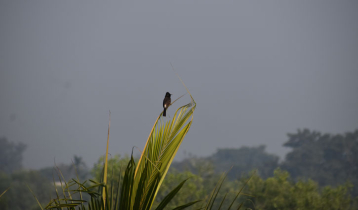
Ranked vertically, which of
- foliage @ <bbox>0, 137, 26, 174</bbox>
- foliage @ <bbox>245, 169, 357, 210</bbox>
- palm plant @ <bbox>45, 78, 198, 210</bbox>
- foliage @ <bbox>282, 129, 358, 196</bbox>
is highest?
foliage @ <bbox>282, 129, 358, 196</bbox>

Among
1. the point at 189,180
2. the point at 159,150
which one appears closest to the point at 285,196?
the point at 189,180

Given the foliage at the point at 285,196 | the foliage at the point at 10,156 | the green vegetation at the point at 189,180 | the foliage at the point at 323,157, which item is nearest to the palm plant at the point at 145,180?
the green vegetation at the point at 189,180

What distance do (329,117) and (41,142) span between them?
125937mm

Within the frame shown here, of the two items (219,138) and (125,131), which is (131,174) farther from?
(125,131)

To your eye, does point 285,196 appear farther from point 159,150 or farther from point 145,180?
point 145,180

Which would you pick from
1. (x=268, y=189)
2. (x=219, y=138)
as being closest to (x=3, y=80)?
(x=219, y=138)

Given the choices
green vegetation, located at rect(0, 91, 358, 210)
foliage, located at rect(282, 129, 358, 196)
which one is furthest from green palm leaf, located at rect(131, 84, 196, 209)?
foliage, located at rect(282, 129, 358, 196)

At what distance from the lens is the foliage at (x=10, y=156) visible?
3821 inches

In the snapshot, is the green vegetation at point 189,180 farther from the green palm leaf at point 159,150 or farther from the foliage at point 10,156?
the foliage at point 10,156

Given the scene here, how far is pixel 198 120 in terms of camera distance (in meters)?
183

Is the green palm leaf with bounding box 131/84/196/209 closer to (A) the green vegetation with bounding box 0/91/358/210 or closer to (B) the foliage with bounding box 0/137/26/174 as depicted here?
(A) the green vegetation with bounding box 0/91/358/210

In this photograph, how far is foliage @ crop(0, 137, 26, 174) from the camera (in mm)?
97062

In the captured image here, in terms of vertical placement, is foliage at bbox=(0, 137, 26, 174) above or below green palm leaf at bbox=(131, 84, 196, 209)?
above

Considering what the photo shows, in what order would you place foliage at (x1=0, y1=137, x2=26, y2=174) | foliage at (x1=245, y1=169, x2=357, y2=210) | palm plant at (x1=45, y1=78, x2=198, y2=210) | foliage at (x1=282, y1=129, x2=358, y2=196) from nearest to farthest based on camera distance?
palm plant at (x1=45, y1=78, x2=198, y2=210), foliage at (x1=245, y1=169, x2=357, y2=210), foliage at (x1=282, y1=129, x2=358, y2=196), foliage at (x1=0, y1=137, x2=26, y2=174)
